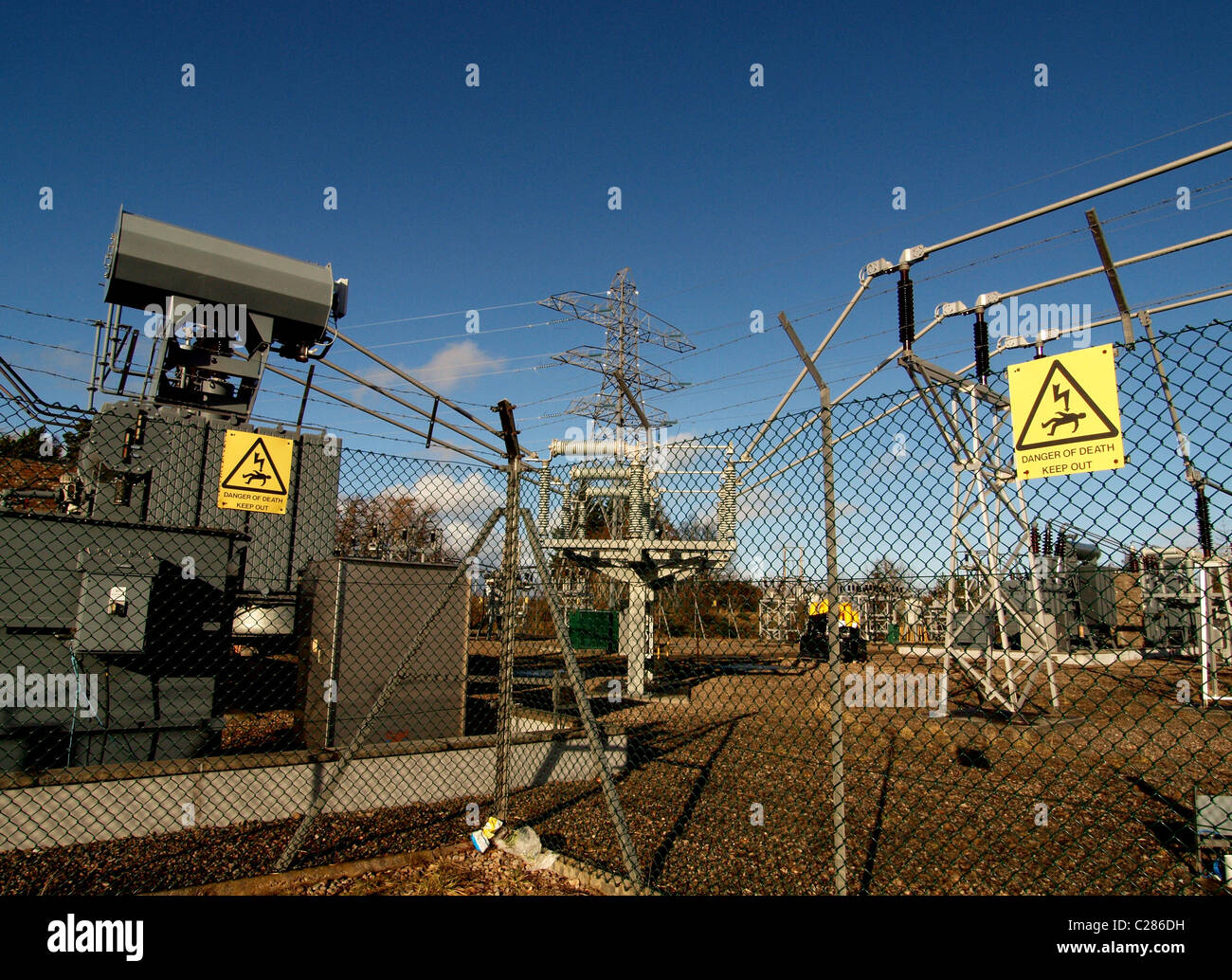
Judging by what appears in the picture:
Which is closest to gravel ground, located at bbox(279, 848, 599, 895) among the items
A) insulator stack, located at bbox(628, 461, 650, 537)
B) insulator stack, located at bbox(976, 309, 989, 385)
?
insulator stack, located at bbox(976, 309, 989, 385)

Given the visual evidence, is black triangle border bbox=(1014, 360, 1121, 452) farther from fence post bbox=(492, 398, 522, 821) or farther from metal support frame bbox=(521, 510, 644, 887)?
fence post bbox=(492, 398, 522, 821)

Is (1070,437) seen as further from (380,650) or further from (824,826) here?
(380,650)

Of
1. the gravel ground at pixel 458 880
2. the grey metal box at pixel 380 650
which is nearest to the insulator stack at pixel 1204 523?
the gravel ground at pixel 458 880

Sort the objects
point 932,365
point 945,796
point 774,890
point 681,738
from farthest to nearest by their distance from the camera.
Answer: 1. point 681,738
2. point 932,365
3. point 945,796
4. point 774,890

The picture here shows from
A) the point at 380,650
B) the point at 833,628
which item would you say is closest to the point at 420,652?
the point at 380,650

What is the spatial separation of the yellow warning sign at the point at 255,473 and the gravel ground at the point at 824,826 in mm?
2228

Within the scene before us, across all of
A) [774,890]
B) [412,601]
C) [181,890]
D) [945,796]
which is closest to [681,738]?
[945,796]

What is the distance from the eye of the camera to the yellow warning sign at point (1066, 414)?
2.80 metres

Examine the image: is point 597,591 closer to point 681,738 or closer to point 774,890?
point 681,738

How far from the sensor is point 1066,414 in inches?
115

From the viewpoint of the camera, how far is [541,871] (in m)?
4.38

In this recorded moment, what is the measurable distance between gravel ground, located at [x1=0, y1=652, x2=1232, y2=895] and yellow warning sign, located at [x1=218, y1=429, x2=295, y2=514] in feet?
7.31
